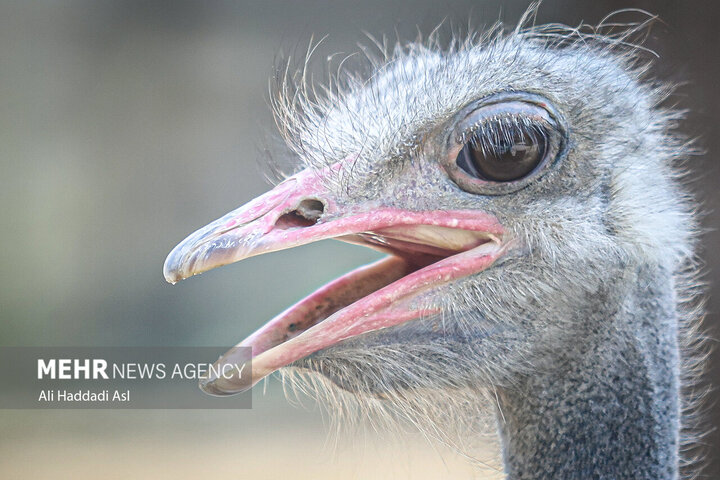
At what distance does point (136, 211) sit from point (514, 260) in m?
2.33

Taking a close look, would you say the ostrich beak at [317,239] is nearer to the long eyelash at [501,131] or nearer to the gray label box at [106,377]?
the long eyelash at [501,131]

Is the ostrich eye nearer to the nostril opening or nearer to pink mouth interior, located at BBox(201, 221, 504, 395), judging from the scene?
pink mouth interior, located at BBox(201, 221, 504, 395)

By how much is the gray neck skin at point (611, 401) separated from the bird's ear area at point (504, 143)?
0.22 meters

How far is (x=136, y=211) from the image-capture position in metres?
3.15

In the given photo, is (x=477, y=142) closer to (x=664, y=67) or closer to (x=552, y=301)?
(x=552, y=301)

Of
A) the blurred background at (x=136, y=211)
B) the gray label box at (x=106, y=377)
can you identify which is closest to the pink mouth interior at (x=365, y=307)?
the gray label box at (x=106, y=377)

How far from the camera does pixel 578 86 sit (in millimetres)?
1182

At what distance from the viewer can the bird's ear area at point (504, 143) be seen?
1.12 m

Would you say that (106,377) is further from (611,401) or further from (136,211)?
(611,401)

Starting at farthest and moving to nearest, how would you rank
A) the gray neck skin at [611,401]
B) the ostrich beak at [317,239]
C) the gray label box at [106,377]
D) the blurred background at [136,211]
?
1. the blurred background at [136,211]
2. the gray label box at [106,377]
3. the gray neck skin at [611,401]
4. the ostrich beak at [317,239]

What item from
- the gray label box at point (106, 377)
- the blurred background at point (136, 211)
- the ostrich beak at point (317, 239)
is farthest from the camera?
the blurred background at point (136, 211)

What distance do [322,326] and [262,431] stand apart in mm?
2212

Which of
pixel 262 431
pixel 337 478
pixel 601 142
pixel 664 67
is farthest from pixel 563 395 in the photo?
pixel 262 431

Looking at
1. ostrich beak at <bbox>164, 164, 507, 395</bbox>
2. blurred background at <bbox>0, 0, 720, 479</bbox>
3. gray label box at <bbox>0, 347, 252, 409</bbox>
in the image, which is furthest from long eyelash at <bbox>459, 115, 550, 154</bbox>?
blurred background at <bbox>0, 0, 720, 479</bbox>
